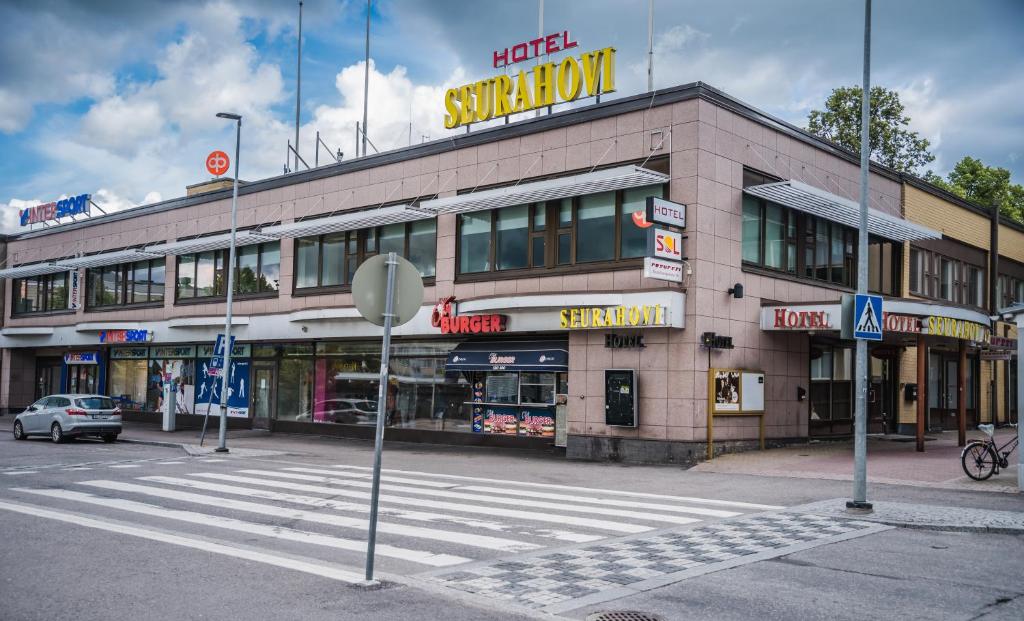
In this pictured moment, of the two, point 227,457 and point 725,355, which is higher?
point 725,355

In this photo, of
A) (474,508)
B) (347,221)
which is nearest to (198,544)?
(474,508)

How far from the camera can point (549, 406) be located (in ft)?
79.0

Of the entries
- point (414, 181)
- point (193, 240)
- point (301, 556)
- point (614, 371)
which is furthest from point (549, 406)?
point (193, 240)

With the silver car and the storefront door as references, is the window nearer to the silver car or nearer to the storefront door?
the silver car

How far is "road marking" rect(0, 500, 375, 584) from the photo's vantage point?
8.62 metres

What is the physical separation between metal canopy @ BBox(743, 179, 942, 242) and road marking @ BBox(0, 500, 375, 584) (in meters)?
16.1

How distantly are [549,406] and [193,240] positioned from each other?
18267 millimetres

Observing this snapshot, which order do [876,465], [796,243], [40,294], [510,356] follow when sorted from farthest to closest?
[40,294] → [796,243] → [510,356] → [876,465]

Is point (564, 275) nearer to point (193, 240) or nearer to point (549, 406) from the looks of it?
point (549, 406)

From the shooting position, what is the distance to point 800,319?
22.4 m

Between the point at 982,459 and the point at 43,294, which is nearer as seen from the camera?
the point at 982,459

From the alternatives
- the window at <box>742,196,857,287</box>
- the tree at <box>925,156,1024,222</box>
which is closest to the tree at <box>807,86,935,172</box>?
the tree at <box>925,156,1024,222</box>

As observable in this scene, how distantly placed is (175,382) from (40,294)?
13.5m

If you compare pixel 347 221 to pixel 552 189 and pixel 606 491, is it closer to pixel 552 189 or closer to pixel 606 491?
pixel 552 189
